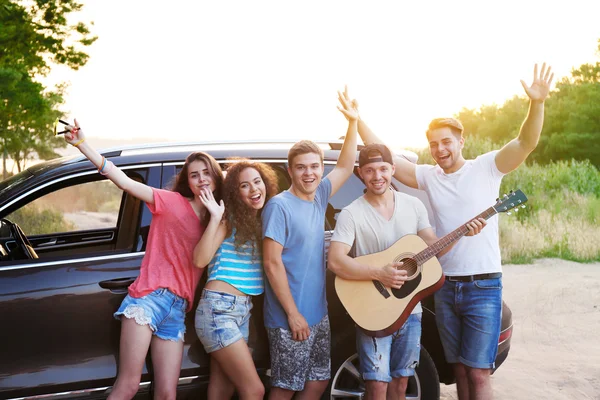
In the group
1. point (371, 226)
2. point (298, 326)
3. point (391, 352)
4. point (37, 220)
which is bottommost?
point (37, 220)

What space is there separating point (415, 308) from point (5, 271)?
7.24 ft

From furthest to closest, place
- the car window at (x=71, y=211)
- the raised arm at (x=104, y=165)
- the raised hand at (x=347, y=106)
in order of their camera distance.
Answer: the car window at (x=71, y=211) < the raised hand at (x=347, y=106) < the raised arm at (x=104, y=165)

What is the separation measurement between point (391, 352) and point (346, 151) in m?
1.17

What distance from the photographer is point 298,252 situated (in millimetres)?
3518

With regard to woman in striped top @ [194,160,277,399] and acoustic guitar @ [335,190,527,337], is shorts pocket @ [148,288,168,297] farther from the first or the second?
acoustic guitar @ [335,190,527,337]

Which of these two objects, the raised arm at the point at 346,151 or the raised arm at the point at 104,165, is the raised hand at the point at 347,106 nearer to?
the raised arm at the point at 346,151

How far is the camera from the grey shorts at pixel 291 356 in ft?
11.6

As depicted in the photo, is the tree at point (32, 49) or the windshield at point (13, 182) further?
the tree at point (32, 49)

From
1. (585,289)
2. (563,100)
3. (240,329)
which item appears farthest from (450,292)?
(563,100)

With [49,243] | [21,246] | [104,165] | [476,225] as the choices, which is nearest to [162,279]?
[104,165]

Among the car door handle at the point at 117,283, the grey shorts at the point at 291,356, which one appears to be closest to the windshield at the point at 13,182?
the car door handle at the point at 117,283

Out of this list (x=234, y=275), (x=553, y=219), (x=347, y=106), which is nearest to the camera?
(x=234, y=275)

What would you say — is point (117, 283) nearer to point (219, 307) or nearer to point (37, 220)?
point (219, 307)

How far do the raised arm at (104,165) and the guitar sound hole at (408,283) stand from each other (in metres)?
1.42
